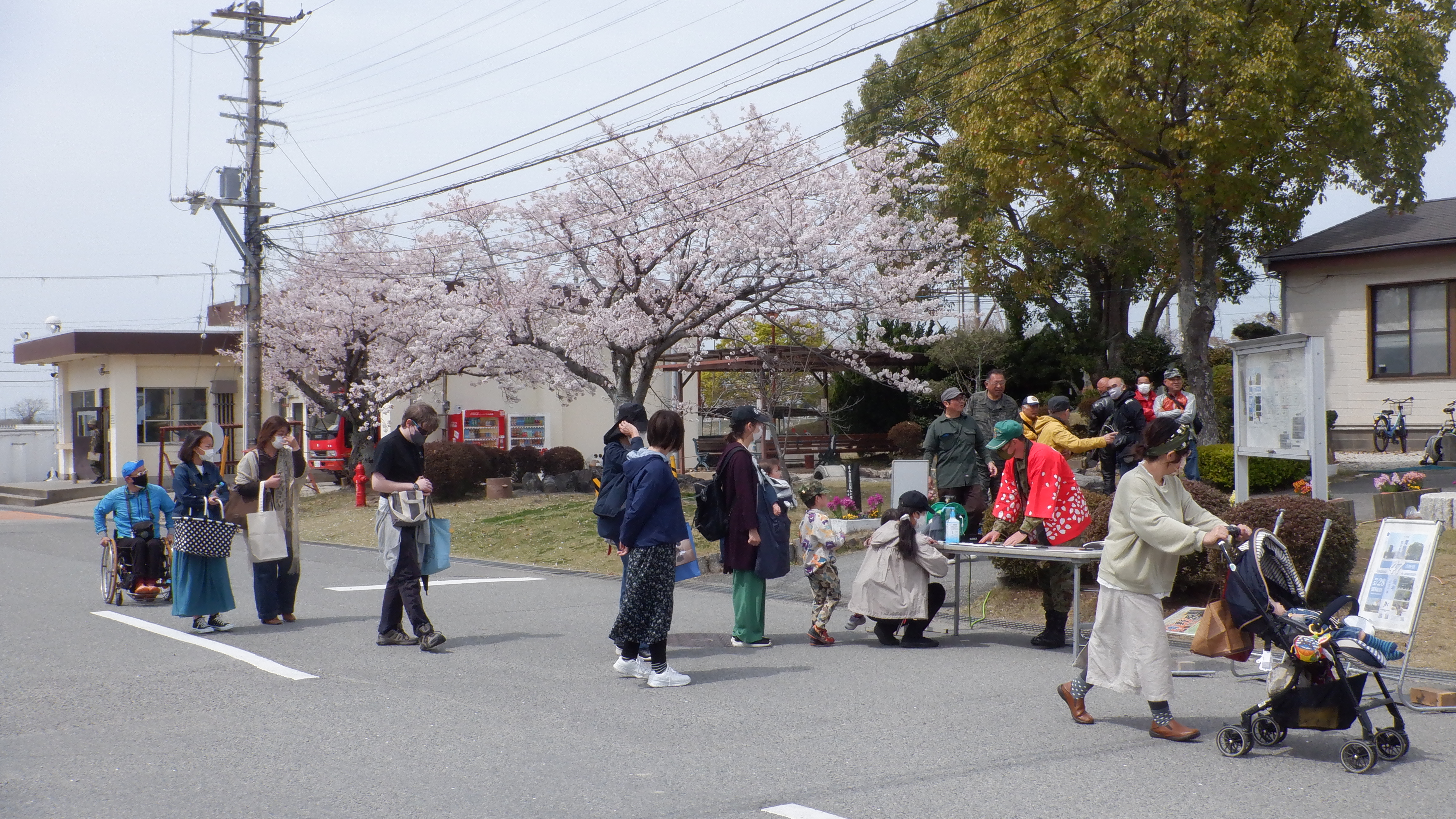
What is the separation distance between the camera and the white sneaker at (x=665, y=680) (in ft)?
22.4

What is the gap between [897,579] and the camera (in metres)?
8.00

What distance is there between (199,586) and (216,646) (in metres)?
0.86

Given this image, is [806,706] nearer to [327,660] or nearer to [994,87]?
[327,660]

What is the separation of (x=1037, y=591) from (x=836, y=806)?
5.97m

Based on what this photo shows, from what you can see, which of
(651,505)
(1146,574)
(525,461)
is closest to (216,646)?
(651,505)

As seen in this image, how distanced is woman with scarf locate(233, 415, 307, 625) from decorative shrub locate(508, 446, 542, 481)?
14723 millimetres

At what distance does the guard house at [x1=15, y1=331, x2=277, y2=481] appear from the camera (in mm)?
33312

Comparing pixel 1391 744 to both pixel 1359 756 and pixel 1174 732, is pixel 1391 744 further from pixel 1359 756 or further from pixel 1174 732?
pixel 1174 732

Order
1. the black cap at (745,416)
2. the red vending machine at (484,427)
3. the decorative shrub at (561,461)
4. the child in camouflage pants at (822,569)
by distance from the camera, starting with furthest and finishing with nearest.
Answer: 1. the red vending machine at (484,427)
2. the decorative shrub at (561,461)
3. the child in camouflage pants at (822,569)
4. the black cap at (745,416)

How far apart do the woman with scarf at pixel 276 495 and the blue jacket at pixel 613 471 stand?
3108 mm

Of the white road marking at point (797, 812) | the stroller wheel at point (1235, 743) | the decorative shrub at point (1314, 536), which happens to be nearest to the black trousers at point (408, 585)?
the white road marking at point (797, 812)

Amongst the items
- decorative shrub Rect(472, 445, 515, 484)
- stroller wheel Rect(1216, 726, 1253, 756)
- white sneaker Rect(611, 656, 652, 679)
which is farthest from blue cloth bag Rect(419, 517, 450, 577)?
decorative shrub Rect(472, 445, 515, 484)

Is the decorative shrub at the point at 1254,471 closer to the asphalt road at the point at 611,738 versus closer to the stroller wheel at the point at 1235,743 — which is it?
the asphalt road at the point at 611,738

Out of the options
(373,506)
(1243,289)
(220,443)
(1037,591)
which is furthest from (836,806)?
(1243,289)
